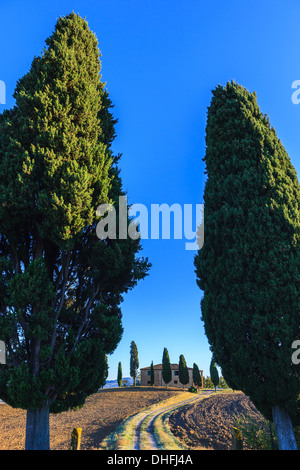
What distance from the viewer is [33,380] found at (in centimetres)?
826

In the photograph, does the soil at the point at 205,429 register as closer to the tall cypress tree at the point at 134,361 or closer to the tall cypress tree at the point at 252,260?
the tall cypress tree at the point at 252,260

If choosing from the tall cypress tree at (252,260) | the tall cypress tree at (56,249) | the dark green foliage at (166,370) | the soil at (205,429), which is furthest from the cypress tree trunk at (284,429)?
the dark green foliage at (166,370)

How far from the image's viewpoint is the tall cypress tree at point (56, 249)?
8.67 metres

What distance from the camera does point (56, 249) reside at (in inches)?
436

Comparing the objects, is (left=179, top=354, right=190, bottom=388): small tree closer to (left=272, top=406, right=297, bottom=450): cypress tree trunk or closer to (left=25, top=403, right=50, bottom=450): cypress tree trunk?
(left=272, top=406, right=297, bottom=450): cypress tree trunk

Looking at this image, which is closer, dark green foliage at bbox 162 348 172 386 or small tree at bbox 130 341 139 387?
dark green foliage at bbox 162 348 172 386

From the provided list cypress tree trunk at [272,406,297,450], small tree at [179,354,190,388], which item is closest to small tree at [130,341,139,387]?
small tree at [179,354,190,388]

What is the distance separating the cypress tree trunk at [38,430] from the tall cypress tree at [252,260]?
239 inches

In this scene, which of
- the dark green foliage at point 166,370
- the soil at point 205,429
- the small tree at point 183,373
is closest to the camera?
the soil at point 205,429

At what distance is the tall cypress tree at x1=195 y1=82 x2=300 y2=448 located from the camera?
27.5 ft

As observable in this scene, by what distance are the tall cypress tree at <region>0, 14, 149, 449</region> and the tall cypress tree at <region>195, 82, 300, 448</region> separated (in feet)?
11.6

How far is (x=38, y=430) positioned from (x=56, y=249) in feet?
19.9

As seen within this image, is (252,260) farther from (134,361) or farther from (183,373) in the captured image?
(134,361)

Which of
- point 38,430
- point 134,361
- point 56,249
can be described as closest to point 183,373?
point 134,361
